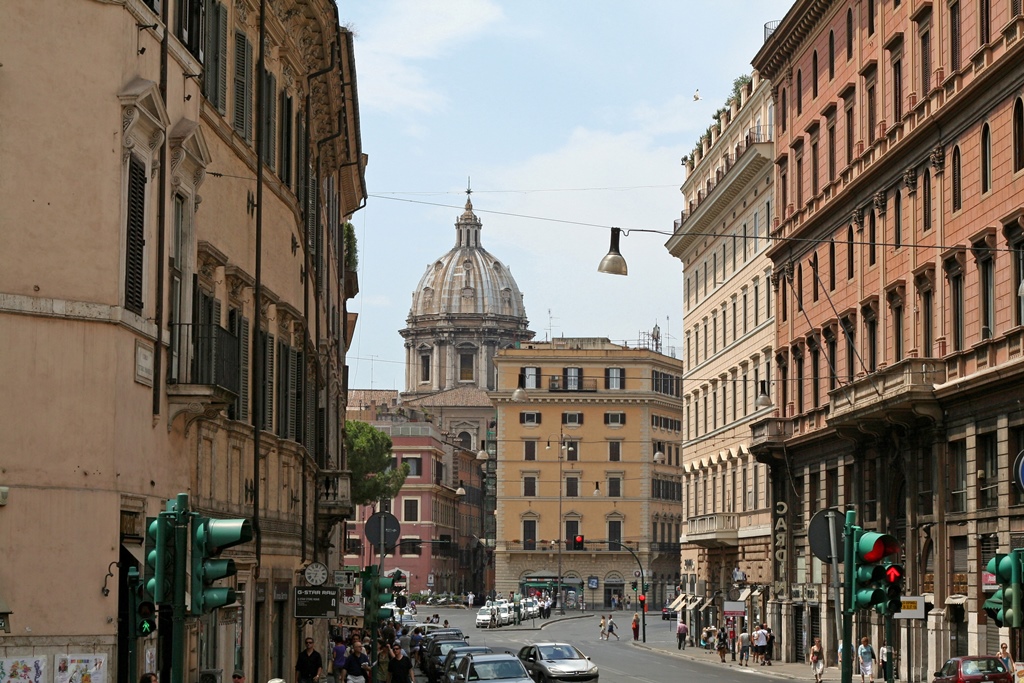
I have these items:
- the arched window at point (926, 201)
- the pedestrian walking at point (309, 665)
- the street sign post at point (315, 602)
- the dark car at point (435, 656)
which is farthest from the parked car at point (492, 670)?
the arched window at point (926, 201)

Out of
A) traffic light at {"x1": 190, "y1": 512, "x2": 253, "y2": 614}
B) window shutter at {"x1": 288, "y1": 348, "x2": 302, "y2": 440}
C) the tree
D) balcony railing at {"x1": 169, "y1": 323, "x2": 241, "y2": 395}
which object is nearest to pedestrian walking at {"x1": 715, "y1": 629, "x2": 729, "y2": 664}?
window shutter at {"x1": 288, "y1": 348, "x2": 302, "y2": 440}

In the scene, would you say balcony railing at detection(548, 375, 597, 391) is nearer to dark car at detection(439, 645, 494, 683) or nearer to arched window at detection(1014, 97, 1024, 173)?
dark car at detection(439, 645, 494, 683)

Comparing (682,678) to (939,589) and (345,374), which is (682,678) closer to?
(939,589)

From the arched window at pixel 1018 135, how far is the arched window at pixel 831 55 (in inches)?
683

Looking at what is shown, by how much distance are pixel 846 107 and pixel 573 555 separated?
91.7m

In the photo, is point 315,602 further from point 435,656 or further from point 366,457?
point 366,457

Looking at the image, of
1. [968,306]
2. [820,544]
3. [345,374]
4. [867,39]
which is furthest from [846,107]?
[820,544]

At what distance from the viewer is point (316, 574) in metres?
30.5

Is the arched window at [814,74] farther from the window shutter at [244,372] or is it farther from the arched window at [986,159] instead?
the window shutter at [244,372]

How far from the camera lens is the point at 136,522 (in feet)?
64.3

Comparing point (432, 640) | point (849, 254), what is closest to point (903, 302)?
point (849, 254)

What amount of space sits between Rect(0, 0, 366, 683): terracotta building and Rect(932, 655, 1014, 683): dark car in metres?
13.5

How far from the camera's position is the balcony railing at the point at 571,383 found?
14338 cm

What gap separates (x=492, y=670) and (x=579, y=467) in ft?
356
